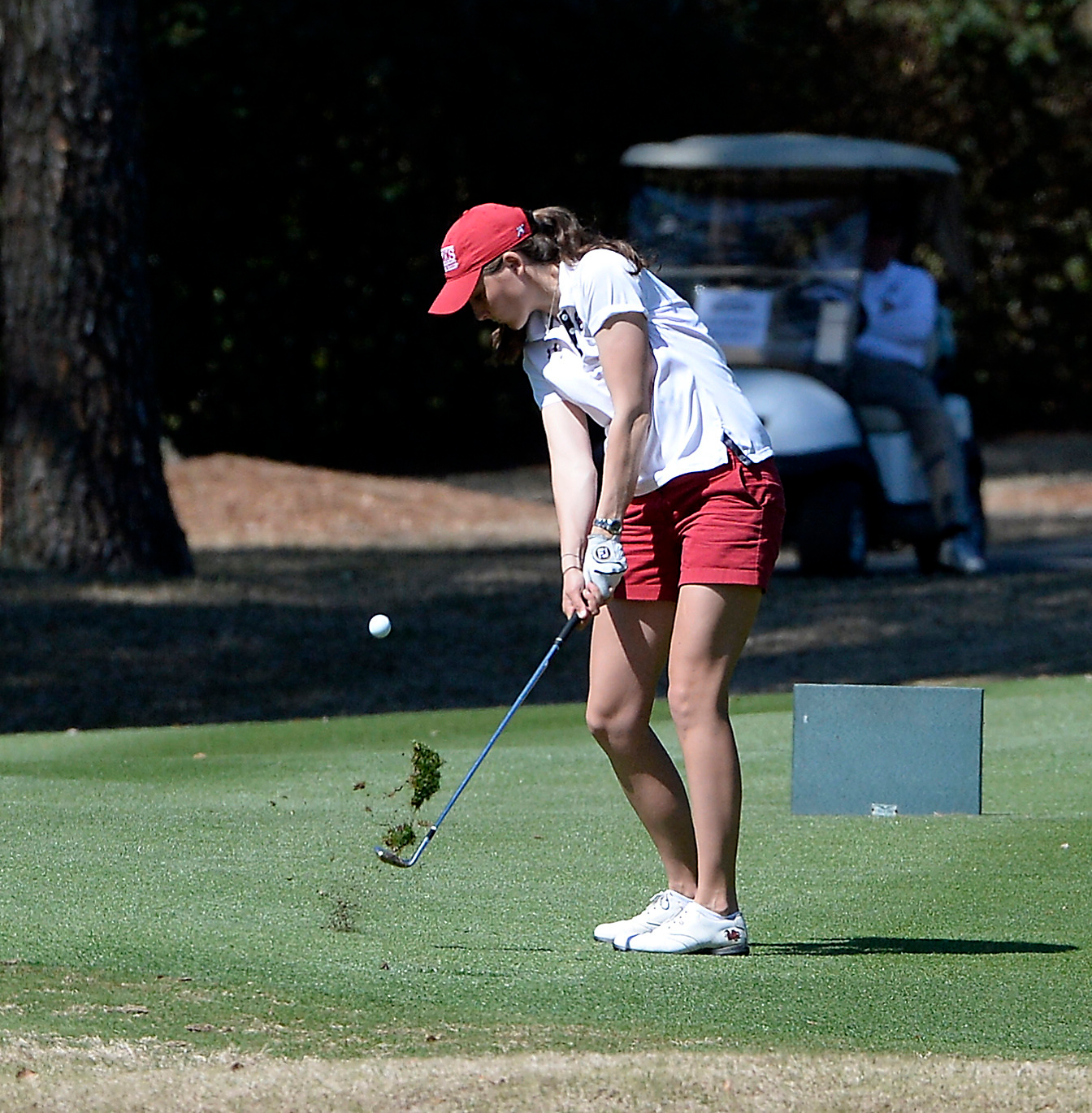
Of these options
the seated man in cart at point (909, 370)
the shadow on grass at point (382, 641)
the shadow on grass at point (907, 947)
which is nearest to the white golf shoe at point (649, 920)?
the shadow on grass at point (907, 947)

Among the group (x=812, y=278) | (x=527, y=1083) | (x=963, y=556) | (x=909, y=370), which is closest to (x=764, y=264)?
(x=812, y=278)

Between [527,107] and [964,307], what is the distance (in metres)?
8.11

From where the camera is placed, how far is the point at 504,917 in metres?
4.82

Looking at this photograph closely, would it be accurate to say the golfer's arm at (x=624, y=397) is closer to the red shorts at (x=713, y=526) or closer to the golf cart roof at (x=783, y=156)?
the red shorts at (x=713, y=526)

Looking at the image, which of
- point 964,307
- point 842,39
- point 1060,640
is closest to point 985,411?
point 964,307

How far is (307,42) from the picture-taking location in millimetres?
20562

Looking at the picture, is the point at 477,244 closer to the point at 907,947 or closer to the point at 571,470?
the point at 571,470

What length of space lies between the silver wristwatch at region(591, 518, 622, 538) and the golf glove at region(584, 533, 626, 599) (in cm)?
1

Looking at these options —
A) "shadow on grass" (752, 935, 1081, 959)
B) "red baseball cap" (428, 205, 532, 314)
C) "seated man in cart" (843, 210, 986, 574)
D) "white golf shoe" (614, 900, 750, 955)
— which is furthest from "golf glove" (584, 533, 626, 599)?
"seated man in cart" (843, 210, 986, 574)

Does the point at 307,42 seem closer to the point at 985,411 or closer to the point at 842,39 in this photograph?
the point at 842,39

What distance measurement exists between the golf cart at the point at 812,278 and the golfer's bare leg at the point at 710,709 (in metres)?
8.69

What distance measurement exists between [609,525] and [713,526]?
0.75ft

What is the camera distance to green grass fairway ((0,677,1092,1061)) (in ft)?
12.4

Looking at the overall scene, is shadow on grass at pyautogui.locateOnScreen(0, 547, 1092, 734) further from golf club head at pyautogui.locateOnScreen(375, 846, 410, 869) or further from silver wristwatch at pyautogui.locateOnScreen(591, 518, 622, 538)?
silver wristwatch at pyautogui.locateOnScreen(591, 518, 622, 538)
